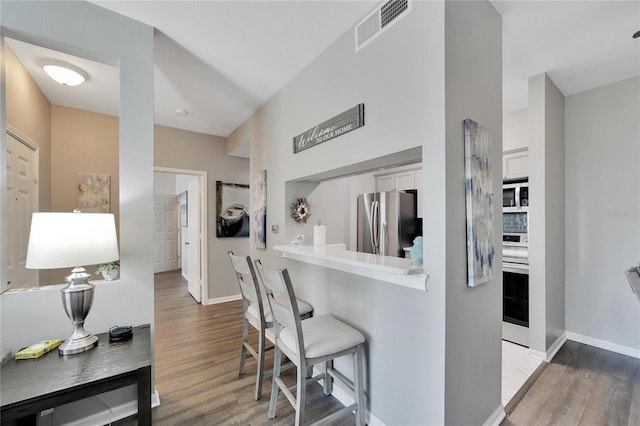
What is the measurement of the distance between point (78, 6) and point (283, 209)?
2.07 meters

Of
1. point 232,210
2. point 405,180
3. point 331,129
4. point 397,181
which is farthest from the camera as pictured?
point 232,210

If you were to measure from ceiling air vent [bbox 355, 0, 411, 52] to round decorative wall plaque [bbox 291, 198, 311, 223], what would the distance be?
4.93 feet

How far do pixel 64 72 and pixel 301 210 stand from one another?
8.23 feet

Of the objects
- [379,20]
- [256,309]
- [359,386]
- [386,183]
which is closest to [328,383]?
[359,386]

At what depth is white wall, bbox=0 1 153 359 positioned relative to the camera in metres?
1.61

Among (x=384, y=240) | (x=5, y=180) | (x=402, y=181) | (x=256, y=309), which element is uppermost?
(x=402, y=181)

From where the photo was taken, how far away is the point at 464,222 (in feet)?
4.94

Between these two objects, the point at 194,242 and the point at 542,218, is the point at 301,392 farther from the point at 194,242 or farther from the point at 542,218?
the point at 194,242

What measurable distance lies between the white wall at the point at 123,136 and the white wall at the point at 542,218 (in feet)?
11.2

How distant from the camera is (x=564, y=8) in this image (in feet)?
5.77

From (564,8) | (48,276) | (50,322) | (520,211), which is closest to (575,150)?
(520,211)

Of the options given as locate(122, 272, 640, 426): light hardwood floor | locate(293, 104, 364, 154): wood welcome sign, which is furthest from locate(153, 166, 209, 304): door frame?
locate(293, 104, 364, 154): wood welcome sign

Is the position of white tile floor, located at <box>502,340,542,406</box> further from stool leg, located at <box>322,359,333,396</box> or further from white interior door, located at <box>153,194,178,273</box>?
white interior door, located at <box>153,194,178,273</box>

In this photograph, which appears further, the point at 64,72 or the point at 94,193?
the point at 94,193
